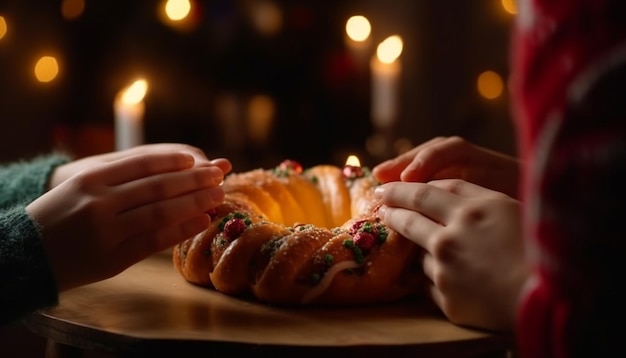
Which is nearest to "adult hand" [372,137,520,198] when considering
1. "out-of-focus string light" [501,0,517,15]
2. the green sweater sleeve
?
the green sweater sleeve

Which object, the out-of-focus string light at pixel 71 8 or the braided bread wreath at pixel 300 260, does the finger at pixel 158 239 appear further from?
the out-of-focus string light at pixel 71 8

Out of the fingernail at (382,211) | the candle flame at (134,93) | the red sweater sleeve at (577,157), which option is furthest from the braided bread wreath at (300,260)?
the candle flame at (134,93)

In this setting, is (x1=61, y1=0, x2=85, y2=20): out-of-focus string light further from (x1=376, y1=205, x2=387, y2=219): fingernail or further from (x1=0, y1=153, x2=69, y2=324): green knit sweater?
(x1=376, y1=205, x2=387, y2=219): fingernail

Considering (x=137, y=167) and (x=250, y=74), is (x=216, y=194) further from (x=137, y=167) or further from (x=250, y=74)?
(x=250, y=74)

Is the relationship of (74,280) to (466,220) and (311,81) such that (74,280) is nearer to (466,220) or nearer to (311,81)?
(466,220)

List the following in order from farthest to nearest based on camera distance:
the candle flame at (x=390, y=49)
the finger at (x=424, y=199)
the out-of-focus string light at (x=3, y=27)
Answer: the out-of-focus string light at (x=3, y=27) → the candle flame at (x=390, y=49) → the finger at (x=424, y=199)

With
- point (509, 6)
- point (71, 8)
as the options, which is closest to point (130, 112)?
point (71, 8)

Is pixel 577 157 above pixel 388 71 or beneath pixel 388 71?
beneath
